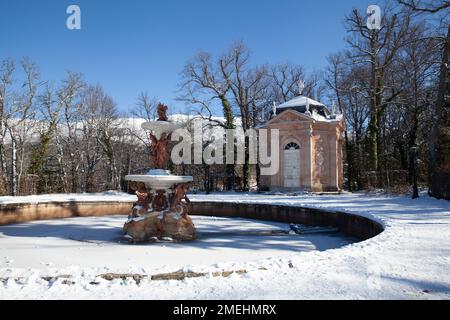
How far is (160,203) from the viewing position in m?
10.7

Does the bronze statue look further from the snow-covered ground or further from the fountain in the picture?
the snow-covered ground

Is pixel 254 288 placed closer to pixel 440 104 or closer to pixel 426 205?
pixel 426 205

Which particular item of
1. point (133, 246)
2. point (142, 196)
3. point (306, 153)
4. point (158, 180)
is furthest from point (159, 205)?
point (306, 153)

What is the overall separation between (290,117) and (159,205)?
17029 millimetres

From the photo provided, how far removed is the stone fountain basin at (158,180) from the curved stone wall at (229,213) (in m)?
4.75

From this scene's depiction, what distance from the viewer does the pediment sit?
25.5m

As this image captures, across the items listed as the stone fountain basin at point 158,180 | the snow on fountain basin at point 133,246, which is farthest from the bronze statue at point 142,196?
the snow on fountain basin at point 133,246

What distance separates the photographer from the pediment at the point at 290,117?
25.5 m

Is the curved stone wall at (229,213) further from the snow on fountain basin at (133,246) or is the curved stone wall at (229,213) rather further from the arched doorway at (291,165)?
the arched doorway at (291,165)

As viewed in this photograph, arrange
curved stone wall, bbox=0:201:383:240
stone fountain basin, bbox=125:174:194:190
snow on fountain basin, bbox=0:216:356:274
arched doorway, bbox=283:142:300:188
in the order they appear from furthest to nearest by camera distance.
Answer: arched doorway, bbox=283:142:300:188, curved stone wall, bbox=0:201:383:240, stone fountain basin, bbox=125:174:194:190, snow on fountain basin, bbox=0:216:356:274

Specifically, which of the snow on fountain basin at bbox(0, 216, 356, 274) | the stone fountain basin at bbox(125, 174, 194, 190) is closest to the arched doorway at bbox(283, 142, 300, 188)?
the snow on fountain basin at bbox(0, 216, 356, 274)

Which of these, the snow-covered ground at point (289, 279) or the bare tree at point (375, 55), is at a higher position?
the bare tree at point (375, 55)

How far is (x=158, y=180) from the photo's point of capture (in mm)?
10398
